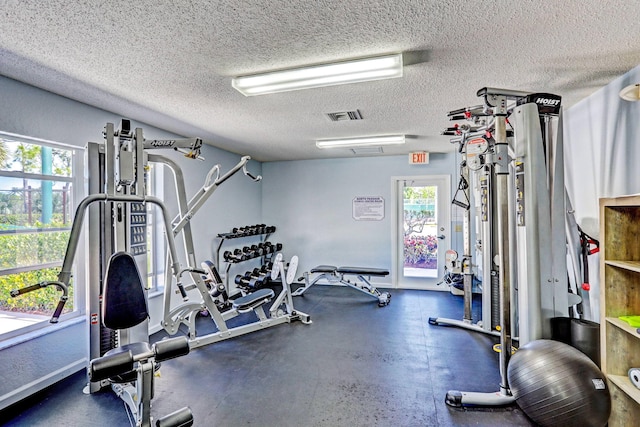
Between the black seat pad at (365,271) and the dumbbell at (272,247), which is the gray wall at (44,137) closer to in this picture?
the dumbbell at (272,247)

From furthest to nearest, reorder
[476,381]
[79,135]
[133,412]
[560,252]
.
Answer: [79,135] < [476,381] < [560,252] < [133,412]

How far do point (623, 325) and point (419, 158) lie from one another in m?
3.46

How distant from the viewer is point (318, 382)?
227 cm

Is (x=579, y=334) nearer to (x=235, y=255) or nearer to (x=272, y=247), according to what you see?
(x=235, y=255)

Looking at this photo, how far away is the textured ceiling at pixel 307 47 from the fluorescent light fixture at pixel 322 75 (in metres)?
0.05

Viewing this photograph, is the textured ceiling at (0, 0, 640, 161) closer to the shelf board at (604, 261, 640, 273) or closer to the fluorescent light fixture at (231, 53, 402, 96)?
the fluorescent light fixture at (231, 53, 402, 96)

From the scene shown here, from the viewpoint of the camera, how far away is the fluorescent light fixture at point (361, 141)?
12.3 ft

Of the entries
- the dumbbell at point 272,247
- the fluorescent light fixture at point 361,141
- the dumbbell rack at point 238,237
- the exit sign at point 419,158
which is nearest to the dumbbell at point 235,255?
the dumbbell rack at point 238,237

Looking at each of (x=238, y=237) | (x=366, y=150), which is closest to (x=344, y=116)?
(x=366, y=150)

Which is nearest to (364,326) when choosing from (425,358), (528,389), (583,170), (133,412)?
(425,358)

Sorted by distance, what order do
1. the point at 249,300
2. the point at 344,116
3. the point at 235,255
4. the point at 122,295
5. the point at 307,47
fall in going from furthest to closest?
the point at 235,255
the point at 249,300
the point at 344,116
the point at 122,295
the point at 307,47

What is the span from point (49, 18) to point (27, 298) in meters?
1.99

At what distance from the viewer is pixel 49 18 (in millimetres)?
1386

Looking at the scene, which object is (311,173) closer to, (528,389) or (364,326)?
(364,326)
